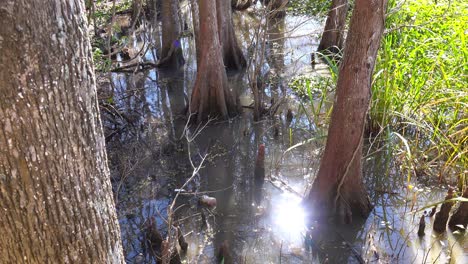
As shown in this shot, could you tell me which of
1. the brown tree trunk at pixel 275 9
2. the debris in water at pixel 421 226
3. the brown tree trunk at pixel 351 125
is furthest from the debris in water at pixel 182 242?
the brown tree trunk at pixel 275 9

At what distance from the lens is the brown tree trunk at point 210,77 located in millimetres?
7423

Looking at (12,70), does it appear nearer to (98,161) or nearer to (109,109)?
(98,161)

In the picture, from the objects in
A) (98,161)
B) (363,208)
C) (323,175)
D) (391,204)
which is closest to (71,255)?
(98,161)

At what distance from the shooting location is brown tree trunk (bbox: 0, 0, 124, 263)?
55.1 inches

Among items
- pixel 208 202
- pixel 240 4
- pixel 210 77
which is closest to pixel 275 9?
pixel 210 77

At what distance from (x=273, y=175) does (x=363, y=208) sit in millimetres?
1400

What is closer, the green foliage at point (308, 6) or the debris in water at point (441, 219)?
the debris in water at point (441, 219)

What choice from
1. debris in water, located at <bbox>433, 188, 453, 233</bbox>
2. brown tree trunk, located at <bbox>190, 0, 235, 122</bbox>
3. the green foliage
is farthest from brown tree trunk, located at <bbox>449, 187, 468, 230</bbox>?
the green foliage

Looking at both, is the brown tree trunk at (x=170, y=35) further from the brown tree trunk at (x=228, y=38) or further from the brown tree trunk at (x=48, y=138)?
the brown tree trunk at (x=48, y=138)

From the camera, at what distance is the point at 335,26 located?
9641 millimetres

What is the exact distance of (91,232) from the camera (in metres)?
1.72

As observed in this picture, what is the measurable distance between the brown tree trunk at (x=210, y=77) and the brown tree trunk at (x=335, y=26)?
2366mm

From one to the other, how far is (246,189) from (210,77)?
7.35 feet

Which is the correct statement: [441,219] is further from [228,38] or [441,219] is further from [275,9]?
[275,9]
